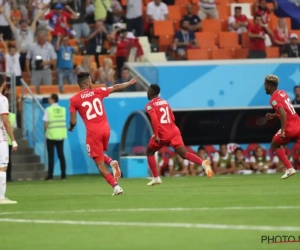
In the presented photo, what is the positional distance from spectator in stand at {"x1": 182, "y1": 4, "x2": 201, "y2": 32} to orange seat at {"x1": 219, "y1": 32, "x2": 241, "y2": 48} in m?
0.85

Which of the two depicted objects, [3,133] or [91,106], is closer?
[3,133]

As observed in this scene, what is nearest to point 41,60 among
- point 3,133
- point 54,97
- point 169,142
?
point 54,97

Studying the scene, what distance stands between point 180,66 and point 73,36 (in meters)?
3.55

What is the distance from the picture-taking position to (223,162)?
96.7ft

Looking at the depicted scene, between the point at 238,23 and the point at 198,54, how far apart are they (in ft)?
7.62

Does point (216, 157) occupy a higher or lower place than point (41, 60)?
lower

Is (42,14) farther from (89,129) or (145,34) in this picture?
(89,129)

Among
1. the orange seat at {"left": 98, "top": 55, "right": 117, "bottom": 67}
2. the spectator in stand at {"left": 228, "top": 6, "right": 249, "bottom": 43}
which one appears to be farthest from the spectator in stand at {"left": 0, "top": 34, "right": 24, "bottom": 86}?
the spectator in stand at {"left": 228, "top": 6, "right": 249, "bottom": 43}

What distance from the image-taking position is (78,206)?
1562cm

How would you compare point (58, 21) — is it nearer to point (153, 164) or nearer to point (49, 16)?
point (49, 16)

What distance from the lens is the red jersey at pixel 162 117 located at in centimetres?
2142

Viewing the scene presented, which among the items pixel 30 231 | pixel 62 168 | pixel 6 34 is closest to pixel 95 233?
pixel 30 231

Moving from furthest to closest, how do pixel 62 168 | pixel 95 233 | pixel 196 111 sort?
1. pixel 196 111
2. pixel 62 168
3. pixel 95 233

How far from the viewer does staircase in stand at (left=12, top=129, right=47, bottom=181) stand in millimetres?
28641
